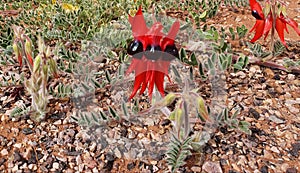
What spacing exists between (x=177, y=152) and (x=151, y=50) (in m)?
0.40

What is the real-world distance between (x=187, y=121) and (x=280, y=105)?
2.05ft

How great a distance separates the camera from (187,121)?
1573 millimetres

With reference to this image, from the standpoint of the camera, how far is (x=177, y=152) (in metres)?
1.61

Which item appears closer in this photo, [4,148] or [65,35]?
[4,148]

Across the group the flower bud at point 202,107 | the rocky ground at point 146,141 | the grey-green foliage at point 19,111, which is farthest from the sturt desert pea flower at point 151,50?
the grey-green foliage at point 19,111

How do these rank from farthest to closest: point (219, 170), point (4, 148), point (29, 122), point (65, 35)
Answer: point (65, 35), point (29, 122), point (4, 148), point (219, 170)

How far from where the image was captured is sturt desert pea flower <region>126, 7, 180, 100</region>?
1.51 metres

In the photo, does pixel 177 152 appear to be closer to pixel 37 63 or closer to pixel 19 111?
pixel 37 63

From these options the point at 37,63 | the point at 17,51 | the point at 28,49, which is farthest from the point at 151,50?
the point at 17,51

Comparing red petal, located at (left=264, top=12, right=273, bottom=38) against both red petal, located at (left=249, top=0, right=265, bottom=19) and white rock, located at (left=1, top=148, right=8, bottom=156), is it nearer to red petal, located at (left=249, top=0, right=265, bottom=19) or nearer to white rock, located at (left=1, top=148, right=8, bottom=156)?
red petal, located at (left=249, top=0, right=265, bottom=19)

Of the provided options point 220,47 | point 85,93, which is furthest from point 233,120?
point 85,93

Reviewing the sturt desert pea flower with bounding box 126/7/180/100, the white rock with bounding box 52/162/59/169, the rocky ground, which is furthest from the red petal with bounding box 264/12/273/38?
the white rock with bounding box 52/162/59/169

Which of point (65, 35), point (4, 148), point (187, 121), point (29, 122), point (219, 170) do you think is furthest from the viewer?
point (65, 35)

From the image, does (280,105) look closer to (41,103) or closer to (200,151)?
(200,151)
